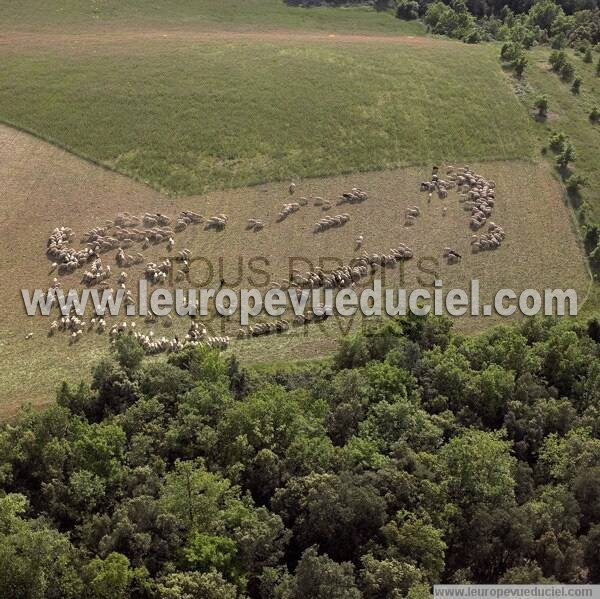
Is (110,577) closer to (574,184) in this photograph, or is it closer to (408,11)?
(574,184)

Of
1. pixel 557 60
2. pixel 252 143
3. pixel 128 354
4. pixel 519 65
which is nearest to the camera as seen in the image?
pixel 128 354

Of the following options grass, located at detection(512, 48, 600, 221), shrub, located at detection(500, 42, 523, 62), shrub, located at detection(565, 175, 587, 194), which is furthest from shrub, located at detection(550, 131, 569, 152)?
shrub, located at detection(500, 42, 523, 62)

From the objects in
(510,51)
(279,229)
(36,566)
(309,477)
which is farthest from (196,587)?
(510,51)

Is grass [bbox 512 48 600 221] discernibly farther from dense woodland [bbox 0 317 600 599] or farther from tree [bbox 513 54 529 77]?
dense woodland [bbox 0 317 600 599]

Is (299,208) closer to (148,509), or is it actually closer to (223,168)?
(223,168)

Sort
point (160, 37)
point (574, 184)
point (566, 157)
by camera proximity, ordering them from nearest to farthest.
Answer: point (574, 184), point (566, 157), point (160, 37)

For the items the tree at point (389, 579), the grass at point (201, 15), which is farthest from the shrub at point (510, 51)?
the tree at point (389, 579)
